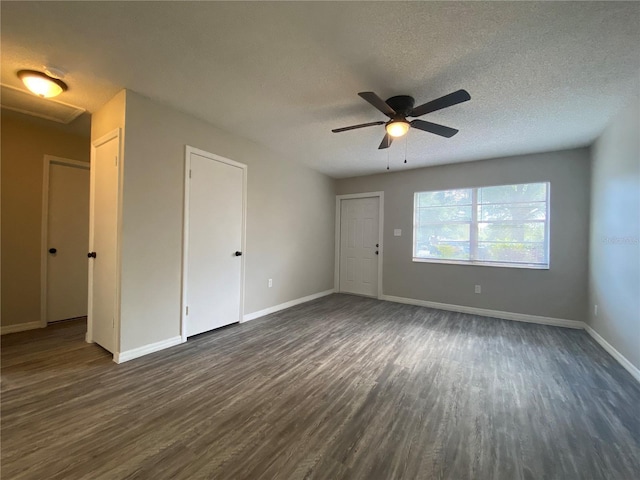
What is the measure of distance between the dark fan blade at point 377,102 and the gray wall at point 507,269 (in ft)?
8.96

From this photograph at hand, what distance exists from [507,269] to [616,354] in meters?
1.57

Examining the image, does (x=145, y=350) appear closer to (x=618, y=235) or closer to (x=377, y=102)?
(x=377, y=102)

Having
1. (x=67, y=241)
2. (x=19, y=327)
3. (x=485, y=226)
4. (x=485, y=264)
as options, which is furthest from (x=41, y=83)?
(x=485, y=264)

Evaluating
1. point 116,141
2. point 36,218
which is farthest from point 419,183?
point 36,218

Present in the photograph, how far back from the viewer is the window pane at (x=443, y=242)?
174 inches

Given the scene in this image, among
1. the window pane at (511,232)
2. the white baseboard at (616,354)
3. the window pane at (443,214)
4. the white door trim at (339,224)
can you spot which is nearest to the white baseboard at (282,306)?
the white door trim at (339,224)

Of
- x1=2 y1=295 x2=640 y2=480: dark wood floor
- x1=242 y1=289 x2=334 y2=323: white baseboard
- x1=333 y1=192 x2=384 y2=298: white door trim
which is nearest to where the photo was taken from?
x1=2 y1=295 x2=640 y2=480: dark wood floor

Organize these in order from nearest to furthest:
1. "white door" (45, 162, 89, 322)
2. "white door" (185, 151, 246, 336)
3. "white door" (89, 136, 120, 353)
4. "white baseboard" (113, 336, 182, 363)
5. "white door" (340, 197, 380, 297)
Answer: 1. "white baseboard" (113, 336, 182, 363)
2. "white door" (89, 136, 120, 353)
3. "white door" (185, 151, 246, 336)
4. "white door" (45, 162, 89, 322)
5. "white door" (340, 197, 380, 297)

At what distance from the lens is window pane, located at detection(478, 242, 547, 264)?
3.89 meters

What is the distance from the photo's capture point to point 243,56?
1942mm

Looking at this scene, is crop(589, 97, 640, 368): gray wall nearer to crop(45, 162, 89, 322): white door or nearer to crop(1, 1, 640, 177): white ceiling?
crop(1, 1, 640, 177): white ceiling

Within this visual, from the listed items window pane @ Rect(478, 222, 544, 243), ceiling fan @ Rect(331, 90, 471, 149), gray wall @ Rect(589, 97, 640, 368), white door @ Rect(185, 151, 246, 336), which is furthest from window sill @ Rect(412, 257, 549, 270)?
white door @ Rect(185, 151, 246, 336)

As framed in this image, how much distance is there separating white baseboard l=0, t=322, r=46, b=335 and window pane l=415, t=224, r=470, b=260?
18.3 ft

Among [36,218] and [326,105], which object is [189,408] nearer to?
[326,105]
